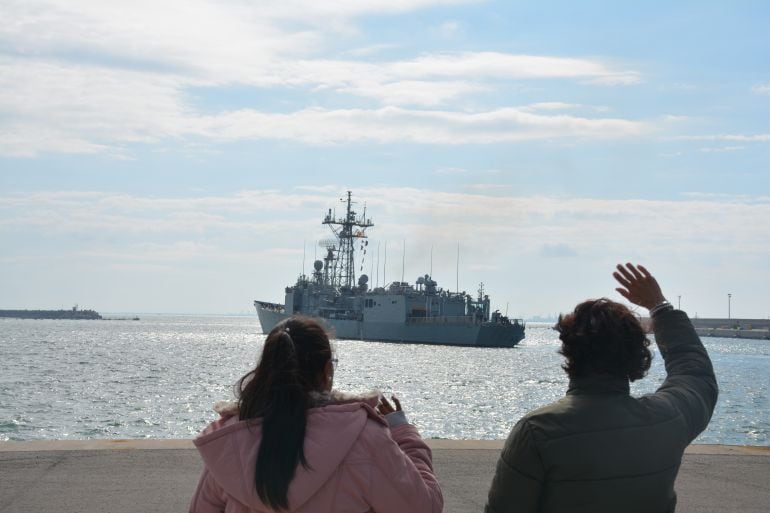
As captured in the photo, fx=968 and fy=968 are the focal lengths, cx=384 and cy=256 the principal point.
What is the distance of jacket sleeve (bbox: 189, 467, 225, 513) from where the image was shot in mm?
2662

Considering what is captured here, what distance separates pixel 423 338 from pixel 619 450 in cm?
8302

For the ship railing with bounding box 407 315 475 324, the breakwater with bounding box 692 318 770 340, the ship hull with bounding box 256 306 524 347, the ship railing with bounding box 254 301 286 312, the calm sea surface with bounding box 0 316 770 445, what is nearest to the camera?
the calm sea surface with bounding box 0 316 770 445

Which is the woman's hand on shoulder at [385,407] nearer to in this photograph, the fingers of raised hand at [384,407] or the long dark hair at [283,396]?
the fingers of raised hand at [384,407]

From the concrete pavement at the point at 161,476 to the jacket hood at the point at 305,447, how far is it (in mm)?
3198

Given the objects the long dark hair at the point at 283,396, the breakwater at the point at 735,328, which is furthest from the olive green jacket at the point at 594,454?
the breakwater at the point at 735,328

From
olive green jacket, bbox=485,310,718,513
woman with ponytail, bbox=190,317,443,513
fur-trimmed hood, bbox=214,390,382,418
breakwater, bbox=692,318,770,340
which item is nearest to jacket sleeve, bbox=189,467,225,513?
woman with ponytail, bbox=190,317,443,513

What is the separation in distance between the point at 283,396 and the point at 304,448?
15 cm

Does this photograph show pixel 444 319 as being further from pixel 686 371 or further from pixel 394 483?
pixel 394 483

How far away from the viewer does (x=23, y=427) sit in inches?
864

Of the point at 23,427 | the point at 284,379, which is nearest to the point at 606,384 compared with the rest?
the point at 284,379

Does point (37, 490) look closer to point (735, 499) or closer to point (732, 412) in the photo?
point (735, 499)

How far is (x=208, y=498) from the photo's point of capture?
267 centimetres

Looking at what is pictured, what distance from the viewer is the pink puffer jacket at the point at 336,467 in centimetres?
248

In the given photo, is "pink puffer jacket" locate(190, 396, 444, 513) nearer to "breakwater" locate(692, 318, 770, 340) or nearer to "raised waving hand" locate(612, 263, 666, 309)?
"raised waving hand" locate(612, 263, 666, 309)
